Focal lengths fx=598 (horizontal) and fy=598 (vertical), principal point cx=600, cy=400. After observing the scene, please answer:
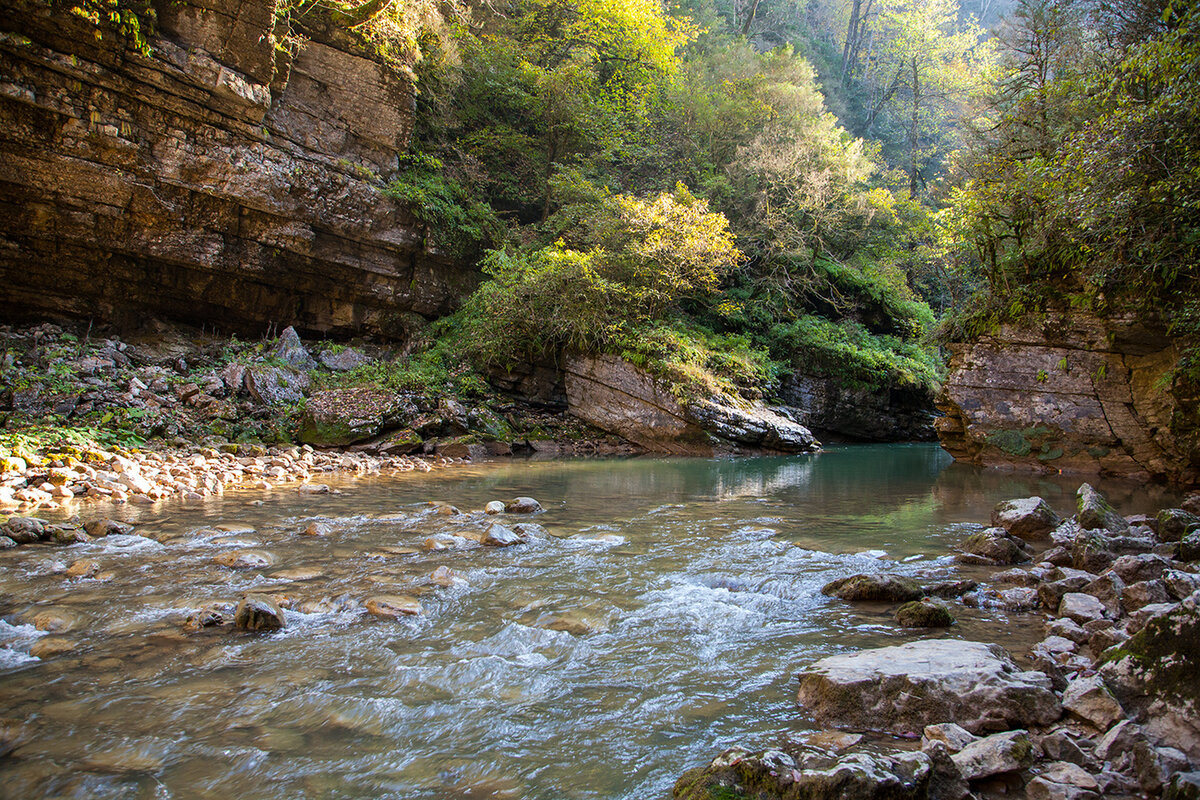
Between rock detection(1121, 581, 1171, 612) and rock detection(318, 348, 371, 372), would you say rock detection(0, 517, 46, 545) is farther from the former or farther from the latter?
rock detection(318, 348, 371, 372)

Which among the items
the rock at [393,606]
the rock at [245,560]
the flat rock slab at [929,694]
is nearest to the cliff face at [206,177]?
the rock at [245,560]

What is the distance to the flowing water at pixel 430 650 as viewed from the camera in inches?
91.9

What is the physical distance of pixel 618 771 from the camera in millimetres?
2340

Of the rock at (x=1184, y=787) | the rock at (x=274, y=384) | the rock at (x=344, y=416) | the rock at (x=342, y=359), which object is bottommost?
the rock at (x=1184, y=787)

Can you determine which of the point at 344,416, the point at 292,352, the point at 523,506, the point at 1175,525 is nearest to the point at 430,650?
the point at 523,506

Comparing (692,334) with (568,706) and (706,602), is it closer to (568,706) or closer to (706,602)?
(706,602)

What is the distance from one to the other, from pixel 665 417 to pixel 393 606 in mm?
11436

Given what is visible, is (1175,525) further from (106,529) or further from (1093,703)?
(106,529)

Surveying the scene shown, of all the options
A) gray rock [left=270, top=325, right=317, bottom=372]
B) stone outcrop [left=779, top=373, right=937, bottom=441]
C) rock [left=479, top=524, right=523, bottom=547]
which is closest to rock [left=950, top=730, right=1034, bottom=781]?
rock [left=479, top=524, right=523, bottom=547]

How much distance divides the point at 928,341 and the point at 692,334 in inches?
236

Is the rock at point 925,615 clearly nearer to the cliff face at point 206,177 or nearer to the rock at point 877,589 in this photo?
the rock at point 877,589

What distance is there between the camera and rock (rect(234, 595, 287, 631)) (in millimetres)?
3664

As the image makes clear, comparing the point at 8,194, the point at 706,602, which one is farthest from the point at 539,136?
the point at 706,602

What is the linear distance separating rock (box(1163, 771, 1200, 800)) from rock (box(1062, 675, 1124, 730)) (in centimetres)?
56
